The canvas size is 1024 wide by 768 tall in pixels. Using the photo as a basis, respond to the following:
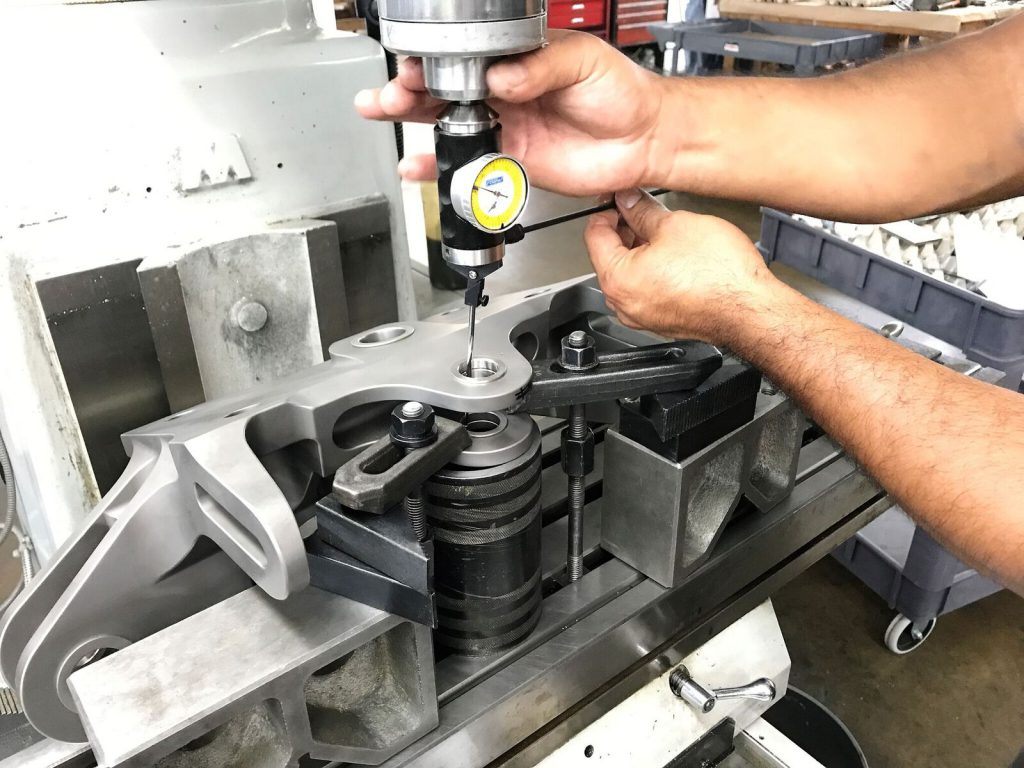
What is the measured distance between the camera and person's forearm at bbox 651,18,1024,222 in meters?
0.94

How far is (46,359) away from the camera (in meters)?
0.71

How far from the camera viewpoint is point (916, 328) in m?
1.53

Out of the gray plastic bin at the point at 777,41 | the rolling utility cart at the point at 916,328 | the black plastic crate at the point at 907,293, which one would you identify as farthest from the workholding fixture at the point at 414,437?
the gray plastic bin at the point at 777,41

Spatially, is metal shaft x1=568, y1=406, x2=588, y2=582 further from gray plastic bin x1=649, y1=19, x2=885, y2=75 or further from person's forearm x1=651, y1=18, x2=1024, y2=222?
gray plastic bin x1=649, y1=19, x2=885, y2=75

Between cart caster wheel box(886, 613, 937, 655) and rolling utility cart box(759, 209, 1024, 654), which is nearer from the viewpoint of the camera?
rolling utility cart box(759, 209, 1024, 654)

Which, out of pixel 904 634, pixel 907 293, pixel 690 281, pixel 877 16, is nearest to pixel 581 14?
pixel 877 16

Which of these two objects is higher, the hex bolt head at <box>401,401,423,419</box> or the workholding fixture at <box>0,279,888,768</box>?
the hex bolt head at <box>401,401,423,419</box>

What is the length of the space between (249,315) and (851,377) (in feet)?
1.87

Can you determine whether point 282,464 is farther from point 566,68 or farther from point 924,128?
point 924,128

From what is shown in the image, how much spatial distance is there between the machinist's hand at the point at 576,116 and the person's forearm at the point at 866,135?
37mm

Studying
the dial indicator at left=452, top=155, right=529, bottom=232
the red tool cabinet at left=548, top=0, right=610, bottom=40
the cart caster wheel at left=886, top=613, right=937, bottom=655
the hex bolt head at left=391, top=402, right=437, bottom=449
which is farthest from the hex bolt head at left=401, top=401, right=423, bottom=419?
the red tool cabinet at left=548, top=0, right=610, bottom=40

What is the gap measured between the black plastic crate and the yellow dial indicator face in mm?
1089

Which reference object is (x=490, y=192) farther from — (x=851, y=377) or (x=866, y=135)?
(x=866, y=135)

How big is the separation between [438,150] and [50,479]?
49 centimetres
